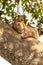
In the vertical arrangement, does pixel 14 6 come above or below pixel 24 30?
above

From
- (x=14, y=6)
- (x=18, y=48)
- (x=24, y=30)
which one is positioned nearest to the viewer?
(x=18, y=48)

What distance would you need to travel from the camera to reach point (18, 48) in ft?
2.59

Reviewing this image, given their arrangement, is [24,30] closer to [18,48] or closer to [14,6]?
[18,48]

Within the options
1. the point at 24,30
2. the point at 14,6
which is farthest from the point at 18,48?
the point at 14,6

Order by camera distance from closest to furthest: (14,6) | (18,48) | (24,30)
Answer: (18,48), (24,30), (14,6)

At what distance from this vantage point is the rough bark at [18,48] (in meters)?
0.73

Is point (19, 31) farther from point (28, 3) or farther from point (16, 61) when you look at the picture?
point (28, 3)

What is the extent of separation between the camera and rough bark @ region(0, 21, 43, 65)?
0.73 metres

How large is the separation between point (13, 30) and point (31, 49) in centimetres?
18

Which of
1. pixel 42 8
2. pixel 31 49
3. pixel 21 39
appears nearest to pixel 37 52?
pixel 31 49

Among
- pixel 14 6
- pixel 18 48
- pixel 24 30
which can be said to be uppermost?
pixel 14 6

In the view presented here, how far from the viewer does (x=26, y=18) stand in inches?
56.4

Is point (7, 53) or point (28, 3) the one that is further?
point (28, 3)

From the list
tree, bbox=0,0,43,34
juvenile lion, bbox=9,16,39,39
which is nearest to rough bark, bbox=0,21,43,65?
juvenile lion, bbox=9,16,39,39
